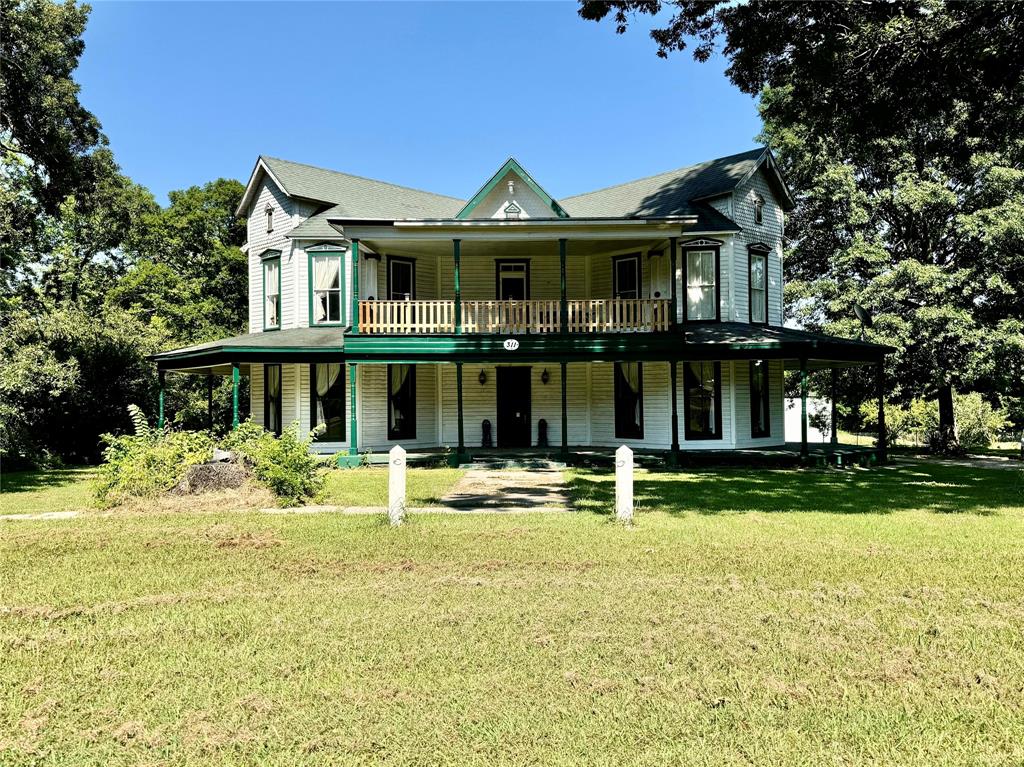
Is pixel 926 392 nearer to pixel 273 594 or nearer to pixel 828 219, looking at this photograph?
pixel 828 219

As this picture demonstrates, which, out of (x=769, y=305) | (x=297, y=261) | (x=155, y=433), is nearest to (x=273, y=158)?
(x=297, y=261)

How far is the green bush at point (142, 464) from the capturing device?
1084 cm

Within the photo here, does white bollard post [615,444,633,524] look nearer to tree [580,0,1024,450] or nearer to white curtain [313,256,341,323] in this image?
tree [580,0,1024,450]

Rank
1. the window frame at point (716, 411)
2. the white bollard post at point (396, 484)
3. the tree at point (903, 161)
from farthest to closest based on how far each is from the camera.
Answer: the window frame at point (716, 411)
the tree at point (903, 161)
the white bollard post at point (396, 484)

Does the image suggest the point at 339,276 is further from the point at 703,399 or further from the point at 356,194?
the point at 703,399

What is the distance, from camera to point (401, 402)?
2050 centimetres

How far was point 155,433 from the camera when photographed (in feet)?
40.0

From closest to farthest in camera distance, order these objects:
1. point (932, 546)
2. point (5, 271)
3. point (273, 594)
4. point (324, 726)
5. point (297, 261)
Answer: point (324, 726) < point (273, 594) < point (932, 546) < point (5, 271) < point (297, 261)

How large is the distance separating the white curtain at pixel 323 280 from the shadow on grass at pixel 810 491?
9600 millimetres

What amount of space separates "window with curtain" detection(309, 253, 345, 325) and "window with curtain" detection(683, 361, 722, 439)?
10432 mm

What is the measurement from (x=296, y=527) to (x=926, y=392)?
2578 cm

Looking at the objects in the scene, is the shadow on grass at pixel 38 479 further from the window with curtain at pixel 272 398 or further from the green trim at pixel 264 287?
the green trim at pixel 264 287

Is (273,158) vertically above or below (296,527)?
above

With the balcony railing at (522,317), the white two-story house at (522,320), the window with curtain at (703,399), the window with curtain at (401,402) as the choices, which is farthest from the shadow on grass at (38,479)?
the window with curtain at (703,399)
